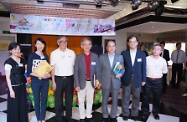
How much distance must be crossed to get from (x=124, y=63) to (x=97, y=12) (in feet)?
12.2

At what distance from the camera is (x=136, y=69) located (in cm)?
274

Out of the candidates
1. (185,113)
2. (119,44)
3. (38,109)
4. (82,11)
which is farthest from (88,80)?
(119,44)

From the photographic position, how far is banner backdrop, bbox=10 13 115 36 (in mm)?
5344

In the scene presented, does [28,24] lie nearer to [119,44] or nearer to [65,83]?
[65,83]

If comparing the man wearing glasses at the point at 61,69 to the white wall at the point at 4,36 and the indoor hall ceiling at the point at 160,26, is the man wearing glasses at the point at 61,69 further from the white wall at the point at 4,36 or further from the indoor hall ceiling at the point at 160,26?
the white wall at the point at 4,36

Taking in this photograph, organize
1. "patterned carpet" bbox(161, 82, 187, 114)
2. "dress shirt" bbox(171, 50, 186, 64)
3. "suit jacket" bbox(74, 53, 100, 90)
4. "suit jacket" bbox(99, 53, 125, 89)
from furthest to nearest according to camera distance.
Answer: "dress shirt" bbox(171, 50, 186, 64) → "patterned carpet" bbox(161, 82, 187, 114) → "suit jacket" bbox(99, 53, 125, 89) → "suit jacket" bbox(74, 53, 100, 90)

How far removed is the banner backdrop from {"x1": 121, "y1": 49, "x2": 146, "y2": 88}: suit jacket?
3.37 meters

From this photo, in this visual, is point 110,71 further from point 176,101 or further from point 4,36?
point 4,36

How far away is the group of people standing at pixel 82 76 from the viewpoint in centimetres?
240

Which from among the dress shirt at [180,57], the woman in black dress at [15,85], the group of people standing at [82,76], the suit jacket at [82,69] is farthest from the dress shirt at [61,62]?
the dress shirt at [180,57]

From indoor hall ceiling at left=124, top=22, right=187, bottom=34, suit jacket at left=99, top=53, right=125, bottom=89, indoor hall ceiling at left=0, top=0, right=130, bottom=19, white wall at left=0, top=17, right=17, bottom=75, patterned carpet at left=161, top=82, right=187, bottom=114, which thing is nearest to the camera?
suit jacket at left=99, top=53, right=125, bottom=89

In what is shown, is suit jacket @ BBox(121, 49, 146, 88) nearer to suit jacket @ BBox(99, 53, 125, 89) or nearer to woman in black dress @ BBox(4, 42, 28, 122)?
suit jacket @ BBox(99, 53, 125, 89)

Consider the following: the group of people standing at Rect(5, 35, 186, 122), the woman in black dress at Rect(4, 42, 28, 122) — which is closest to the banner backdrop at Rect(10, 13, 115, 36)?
the group of people standing at Rect(5, 35, 186, 122)

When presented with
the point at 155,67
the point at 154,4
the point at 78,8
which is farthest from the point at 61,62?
the point at 78,8
